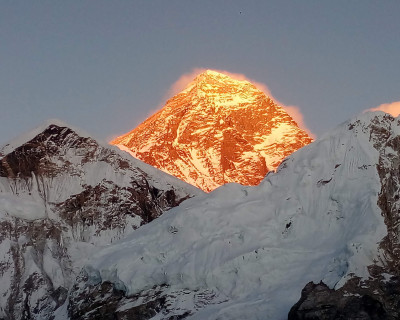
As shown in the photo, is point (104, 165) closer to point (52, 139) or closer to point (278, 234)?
point (52, 139)

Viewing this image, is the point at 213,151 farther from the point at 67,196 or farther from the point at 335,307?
the point at 335,307

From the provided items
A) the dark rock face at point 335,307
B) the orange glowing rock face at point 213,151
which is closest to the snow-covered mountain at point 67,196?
the dark rock face at point 335,307

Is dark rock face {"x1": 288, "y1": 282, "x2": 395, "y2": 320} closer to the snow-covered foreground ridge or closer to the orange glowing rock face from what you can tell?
the snow-covered foreground ridge

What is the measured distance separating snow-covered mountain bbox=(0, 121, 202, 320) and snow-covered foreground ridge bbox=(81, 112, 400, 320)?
20.9 metres

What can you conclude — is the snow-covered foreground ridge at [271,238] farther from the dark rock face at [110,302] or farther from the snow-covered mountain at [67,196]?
the snow-covered mountain at [67,196]

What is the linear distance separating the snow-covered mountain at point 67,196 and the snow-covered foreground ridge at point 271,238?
823 inches

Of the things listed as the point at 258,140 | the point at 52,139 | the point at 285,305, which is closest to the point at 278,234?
the point at 285,305

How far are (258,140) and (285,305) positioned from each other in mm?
118815

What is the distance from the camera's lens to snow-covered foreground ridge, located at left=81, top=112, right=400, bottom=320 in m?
83.4

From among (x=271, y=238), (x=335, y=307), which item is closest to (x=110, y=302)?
(x=271, y=238)

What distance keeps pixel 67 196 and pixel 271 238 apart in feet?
144

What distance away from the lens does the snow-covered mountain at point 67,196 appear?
118 meters

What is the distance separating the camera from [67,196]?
127 meters

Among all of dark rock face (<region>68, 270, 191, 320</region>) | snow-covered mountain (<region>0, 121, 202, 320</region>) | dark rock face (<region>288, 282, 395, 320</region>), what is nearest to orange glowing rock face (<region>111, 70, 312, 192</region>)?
snow-covered mountain (<region>0, 121, 202, 320</region>)
